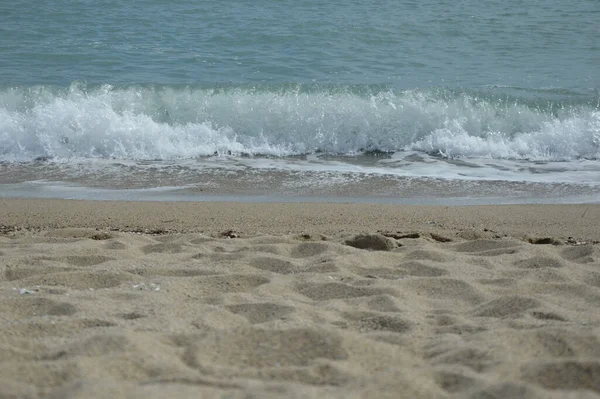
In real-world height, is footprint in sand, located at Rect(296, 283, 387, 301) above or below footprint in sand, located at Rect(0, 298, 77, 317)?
below

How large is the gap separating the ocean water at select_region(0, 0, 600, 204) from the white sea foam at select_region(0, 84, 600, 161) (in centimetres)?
3

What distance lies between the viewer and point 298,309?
10.8ft

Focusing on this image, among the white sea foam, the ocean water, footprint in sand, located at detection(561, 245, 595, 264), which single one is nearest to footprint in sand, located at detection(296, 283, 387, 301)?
footprint in sand, located at detection(561, 245, 595, 264)

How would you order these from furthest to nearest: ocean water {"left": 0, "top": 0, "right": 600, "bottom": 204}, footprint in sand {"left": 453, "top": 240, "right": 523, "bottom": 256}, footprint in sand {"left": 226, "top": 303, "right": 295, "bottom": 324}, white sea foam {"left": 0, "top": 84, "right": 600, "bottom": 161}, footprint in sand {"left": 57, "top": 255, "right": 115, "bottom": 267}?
white sea foam {"left": 0, "top": 84, "right": 600, "bottom": 161} < ocean water {"left": 0, "top": 0, "right": 600, "bottom": 204} < footprint in sand {"left": 453, "top": 240, "right": 523, "bottom": 256} < footprint in sand {"left": 57, "top": 255, "right": 115, "bottom": 267} < footprint in sand {"left": 226, "top": 303, "right": 295, "bottom": 324}

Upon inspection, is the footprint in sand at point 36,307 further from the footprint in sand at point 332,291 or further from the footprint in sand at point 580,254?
the footprint in sand at point 580,254

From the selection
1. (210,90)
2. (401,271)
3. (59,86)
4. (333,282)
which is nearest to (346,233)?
(401,271)

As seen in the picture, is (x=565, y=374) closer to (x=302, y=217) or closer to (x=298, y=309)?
(x=298, y=309)

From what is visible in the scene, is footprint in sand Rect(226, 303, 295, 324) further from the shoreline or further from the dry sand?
the shoreline

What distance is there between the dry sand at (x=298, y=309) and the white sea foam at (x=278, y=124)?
3.31 meters

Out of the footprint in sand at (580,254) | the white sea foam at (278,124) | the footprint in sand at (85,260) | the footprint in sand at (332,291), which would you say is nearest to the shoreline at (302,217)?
the footprint in sand at (580,254)

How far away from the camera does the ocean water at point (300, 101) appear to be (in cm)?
766

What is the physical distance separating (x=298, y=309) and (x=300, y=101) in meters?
7.29

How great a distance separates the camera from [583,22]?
15.3 meters

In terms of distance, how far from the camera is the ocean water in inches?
302
